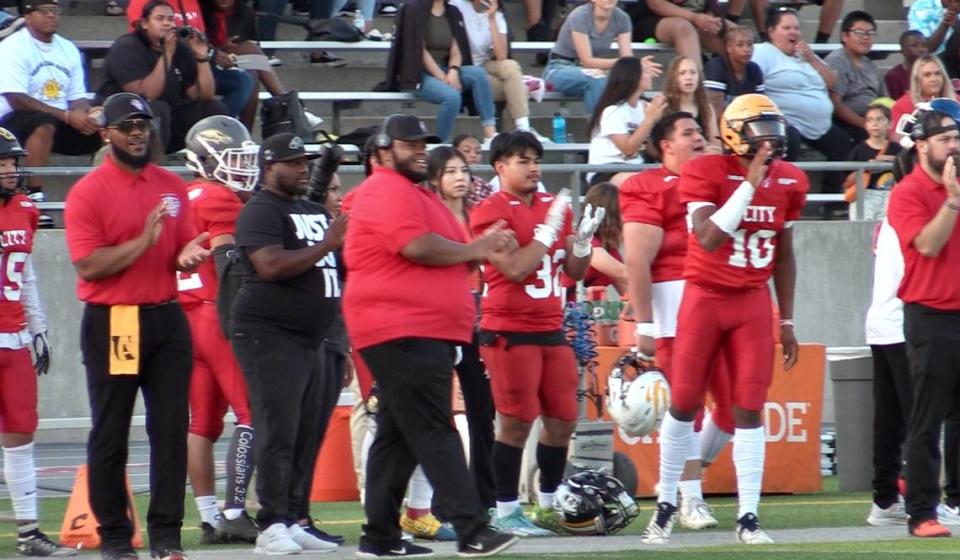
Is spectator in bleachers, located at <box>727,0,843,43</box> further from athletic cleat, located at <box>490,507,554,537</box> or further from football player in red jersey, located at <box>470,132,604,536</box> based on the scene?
athletic cleat, located at <box>490,507,554,537</box>

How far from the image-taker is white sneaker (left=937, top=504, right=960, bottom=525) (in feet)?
30.0

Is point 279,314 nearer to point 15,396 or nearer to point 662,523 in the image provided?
point 15,396

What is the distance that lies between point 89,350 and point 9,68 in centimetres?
608

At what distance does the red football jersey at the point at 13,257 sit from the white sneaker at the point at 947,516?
4.69 metres

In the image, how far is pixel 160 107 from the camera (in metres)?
12.9

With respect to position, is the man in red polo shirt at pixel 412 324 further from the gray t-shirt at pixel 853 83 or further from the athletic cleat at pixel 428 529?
the gray t-shirt at pixel 853 83

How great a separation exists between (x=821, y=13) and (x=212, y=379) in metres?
10.9

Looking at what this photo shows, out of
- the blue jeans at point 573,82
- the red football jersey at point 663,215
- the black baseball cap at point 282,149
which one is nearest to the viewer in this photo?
the black baseball cap at point 282,149

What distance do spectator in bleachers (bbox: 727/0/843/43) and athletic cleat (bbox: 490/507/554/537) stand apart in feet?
31.0

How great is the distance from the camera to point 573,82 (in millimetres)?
15750

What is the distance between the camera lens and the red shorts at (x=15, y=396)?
866 centimetres

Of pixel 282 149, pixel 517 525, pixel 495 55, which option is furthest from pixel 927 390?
pixel 495 55

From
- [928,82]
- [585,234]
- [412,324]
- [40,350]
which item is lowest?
[40,350]

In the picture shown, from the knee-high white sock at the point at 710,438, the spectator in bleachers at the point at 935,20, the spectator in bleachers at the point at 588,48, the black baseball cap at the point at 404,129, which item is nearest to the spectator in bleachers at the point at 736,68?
Result: the spectator in bleachers at the point at 588,48
